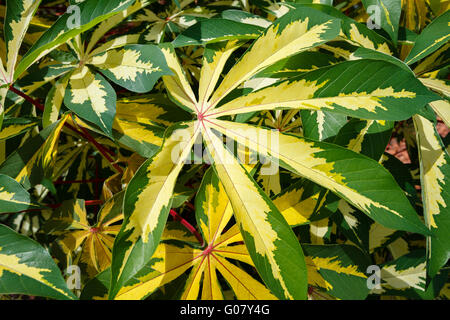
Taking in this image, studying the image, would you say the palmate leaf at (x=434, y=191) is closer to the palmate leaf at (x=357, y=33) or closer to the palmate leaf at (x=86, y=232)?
→ the palmate leaf at (x=357, y=33)

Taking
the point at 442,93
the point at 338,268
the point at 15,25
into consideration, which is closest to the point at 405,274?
the point at 338,268

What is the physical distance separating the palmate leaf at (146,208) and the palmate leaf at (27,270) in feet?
0.45

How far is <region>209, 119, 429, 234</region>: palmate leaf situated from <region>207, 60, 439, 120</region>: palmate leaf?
7cm

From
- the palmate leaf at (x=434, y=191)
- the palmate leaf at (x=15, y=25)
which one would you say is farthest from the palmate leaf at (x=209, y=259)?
the palmate leaf at (x=15, y=25)

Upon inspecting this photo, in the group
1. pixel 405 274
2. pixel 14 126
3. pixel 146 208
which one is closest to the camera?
pixel 146 208

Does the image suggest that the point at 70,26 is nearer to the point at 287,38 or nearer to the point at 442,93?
the point at 287,38

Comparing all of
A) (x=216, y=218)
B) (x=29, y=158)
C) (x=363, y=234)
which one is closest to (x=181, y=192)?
(x=216, y=218)

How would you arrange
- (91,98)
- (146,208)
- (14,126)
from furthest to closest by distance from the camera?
(14,126) < (91,98) < (146,208)

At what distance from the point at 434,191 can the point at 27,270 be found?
0.79m

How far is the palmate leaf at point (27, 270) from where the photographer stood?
0.59 m

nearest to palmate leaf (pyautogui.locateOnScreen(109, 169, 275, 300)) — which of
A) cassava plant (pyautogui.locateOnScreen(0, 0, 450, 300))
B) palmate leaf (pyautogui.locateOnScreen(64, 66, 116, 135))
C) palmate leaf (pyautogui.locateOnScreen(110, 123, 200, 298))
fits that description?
cassava plant (pyautogui.locateOnScreen(0, 0, 450, 300))

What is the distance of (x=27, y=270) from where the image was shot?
61 cm

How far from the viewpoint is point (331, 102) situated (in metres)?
0.60

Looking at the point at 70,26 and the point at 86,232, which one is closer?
the point at 70,26
